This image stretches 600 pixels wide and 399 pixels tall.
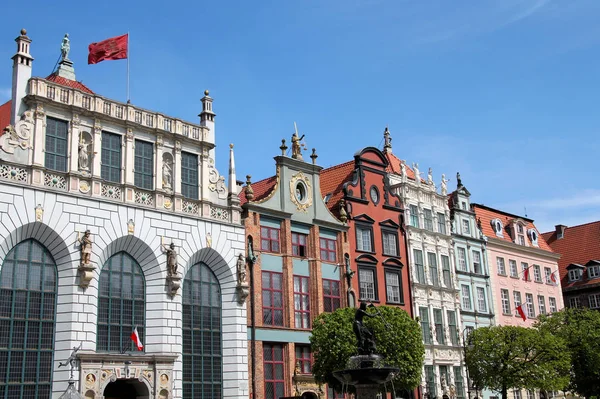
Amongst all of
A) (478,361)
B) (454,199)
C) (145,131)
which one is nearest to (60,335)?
(145,131)

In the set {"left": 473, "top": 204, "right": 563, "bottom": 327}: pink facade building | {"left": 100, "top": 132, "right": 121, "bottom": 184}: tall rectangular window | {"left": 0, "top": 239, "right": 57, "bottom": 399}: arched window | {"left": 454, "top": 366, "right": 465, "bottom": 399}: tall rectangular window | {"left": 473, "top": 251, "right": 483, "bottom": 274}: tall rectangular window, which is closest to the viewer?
{"left": 0, "top": 239, "right": 57, "bottom": 399}: arched window

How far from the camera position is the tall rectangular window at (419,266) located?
165ft

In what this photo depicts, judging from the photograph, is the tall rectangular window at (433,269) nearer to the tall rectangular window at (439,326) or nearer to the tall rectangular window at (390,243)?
the tall rectangular window at (439,326)

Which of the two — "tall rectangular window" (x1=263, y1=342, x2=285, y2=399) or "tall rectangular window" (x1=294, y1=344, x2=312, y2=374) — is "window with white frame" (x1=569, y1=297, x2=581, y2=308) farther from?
"tall rectangular window" (x1=263, y1=342, x2=285, y2=399)

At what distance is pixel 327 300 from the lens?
4347 cm

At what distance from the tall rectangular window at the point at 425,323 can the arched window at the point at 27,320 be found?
2526 centimetres

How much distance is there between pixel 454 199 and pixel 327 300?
18173mm

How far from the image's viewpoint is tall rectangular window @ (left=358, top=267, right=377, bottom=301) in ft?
151

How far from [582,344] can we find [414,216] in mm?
13988

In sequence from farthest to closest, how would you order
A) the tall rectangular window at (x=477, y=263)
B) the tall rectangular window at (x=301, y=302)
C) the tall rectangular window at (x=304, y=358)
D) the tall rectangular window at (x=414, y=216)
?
the tall rectangular window at (x=477, y=263) < the tall rectangular window at (x=414, y=216) < the tall rectangular window at (x=301, y=302) < the tall rectangular window at (x=304, y=358)

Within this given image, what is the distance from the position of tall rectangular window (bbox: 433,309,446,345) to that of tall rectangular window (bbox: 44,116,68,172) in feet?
89.7

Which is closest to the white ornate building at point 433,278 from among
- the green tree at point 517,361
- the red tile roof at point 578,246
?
the green tree at point 517,361

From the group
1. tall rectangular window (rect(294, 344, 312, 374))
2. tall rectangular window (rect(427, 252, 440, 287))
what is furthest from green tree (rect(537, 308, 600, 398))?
tall rectangular window (rect(294, 344, 312, 374))

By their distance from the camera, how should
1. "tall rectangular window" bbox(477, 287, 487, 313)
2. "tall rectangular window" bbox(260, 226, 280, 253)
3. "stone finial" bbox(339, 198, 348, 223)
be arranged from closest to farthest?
"tall rectangular window" bbox(260, 226, 280, 253) < "stone finial" bbox(339, 198, 348, 223) < "tall rectangular window" bbox(477, 287, 487, 313)
